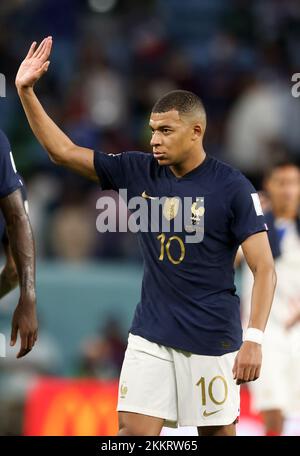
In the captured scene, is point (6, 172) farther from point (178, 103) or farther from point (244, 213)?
point (244, 213)

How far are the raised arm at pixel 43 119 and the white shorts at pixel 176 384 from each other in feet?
3.25

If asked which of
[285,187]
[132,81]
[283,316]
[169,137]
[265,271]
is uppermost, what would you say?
[132,81]

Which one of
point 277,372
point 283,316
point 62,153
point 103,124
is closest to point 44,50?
point 62,153

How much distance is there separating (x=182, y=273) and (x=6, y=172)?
1.07m

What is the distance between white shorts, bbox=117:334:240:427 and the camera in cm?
640

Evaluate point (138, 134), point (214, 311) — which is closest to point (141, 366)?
point (214, 311)

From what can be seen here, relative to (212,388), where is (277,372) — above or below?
above

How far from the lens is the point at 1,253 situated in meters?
12.6

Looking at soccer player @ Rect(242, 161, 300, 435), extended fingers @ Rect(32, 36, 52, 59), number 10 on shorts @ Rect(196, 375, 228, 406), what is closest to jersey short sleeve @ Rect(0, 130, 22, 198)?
extended fingers @ Rect(32, 36, 52, 59)

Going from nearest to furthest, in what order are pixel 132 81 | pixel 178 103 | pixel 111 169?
pixel 178 103, pixel 111 169, pixel 132 81

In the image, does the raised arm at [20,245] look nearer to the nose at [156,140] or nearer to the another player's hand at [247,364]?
the nose at [156,140]

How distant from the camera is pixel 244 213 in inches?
250

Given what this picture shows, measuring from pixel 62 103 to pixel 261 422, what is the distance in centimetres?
581

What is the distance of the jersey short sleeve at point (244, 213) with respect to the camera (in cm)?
632
